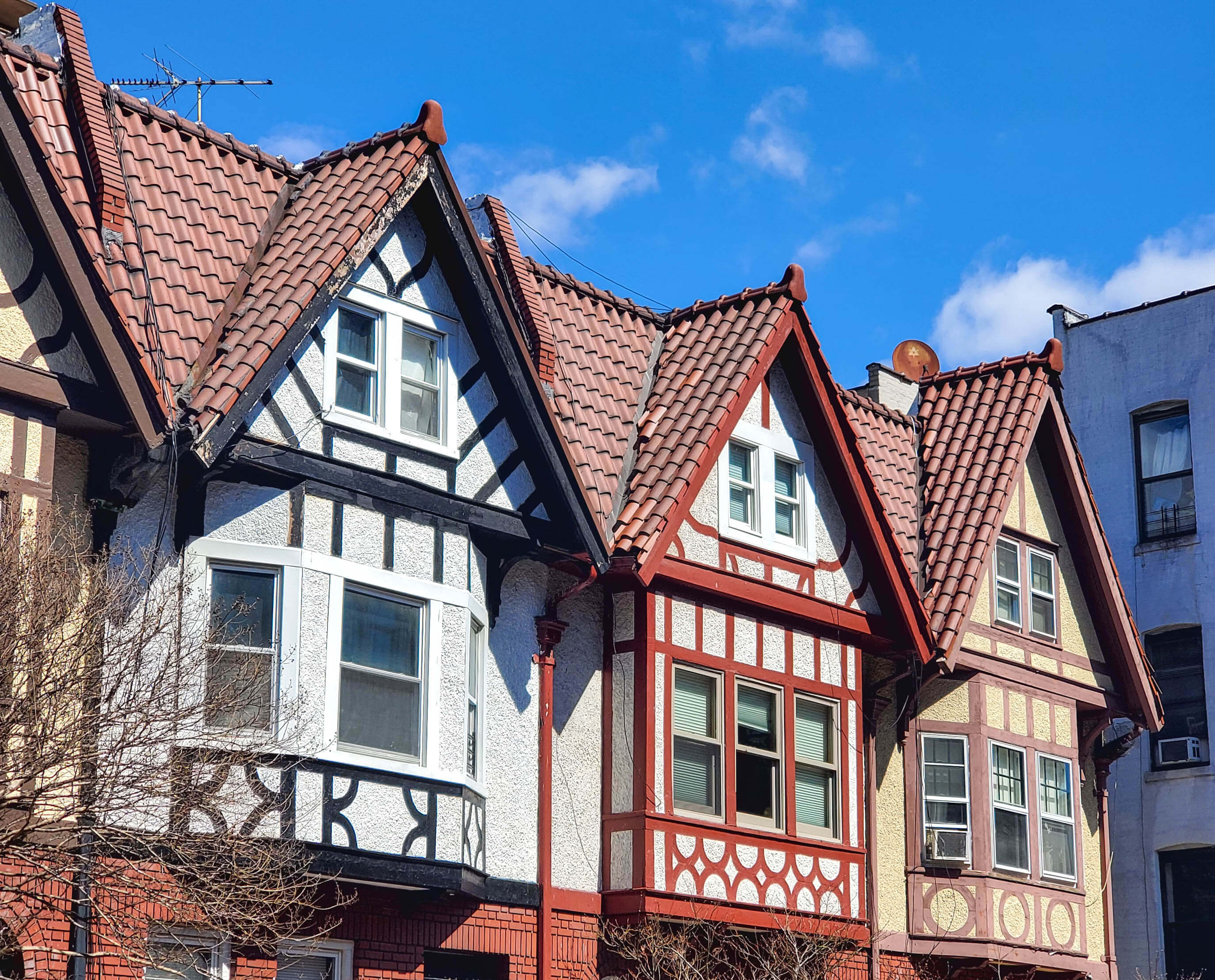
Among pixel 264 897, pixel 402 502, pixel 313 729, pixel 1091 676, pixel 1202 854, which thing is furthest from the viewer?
pixel 1202 854

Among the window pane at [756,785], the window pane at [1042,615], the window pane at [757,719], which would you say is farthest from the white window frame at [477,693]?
the window pane at [1042,615]

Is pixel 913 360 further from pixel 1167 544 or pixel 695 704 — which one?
pixel 695 704

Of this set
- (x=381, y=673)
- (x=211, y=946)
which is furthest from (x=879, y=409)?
(x=211, y=946)

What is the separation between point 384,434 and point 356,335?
1.13 m

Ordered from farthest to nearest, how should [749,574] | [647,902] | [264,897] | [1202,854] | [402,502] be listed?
[1202,854]
[749,574]
[647,902]
[402,502]
[264,897]

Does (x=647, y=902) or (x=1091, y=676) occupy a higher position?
(x=1091, y=676)

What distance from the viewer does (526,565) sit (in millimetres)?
21172

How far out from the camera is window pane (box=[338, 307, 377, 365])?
19391mm

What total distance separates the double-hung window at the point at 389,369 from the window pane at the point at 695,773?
4.67 m

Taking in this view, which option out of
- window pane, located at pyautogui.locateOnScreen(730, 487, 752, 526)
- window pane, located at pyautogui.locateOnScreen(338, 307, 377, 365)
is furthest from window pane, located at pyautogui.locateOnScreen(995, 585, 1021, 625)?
window pane, located at pyautogui.locateOnScreen(338, 307, 377, 365)

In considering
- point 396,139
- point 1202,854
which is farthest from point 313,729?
point 1202,854

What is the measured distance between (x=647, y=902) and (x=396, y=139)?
28.0ft

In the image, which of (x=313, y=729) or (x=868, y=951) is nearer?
(x=313, y=729)

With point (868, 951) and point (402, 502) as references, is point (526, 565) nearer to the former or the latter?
point (402, 502)
